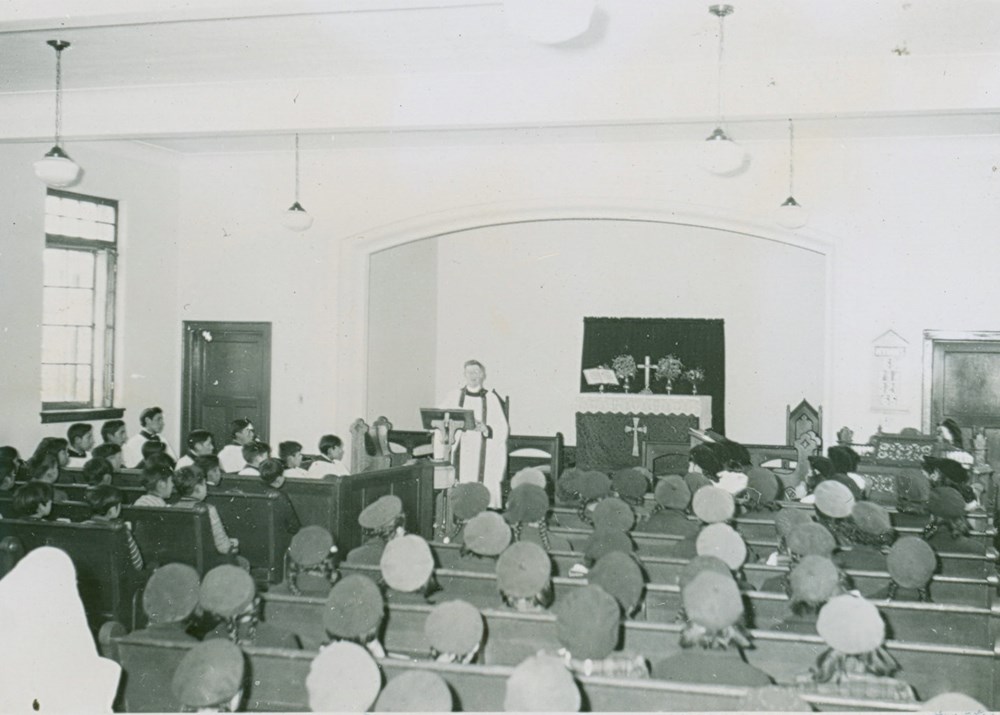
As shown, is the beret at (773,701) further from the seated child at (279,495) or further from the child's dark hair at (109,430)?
the child's dark hair at (109,430)

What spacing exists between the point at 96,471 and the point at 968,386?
367 inches

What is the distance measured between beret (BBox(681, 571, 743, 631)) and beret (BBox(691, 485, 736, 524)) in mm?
2133

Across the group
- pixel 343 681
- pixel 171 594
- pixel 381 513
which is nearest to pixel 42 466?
pixel 381 513

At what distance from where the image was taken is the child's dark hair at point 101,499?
6.52 metres

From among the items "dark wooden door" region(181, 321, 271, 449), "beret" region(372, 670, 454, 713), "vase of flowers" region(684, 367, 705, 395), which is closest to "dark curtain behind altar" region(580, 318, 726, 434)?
"vase of flowers" region(684, 367, 705, 395)

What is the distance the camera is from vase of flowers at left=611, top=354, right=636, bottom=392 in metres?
14.6

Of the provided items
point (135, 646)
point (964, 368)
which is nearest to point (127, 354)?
point (135, 646)

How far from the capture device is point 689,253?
1510cm

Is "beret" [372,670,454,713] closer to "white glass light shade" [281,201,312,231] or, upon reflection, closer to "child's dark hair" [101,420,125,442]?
"child's dark hair" [101,420,125,442]

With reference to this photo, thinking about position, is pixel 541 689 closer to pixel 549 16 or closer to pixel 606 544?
pixel 606 544

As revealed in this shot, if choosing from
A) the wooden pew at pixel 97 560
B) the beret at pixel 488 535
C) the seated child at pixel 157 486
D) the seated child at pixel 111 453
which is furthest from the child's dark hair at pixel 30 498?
the beret at pixel 488 535

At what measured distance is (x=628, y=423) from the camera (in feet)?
44.8

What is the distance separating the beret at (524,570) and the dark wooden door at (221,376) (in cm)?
823

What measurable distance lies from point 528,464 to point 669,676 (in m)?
9.22
